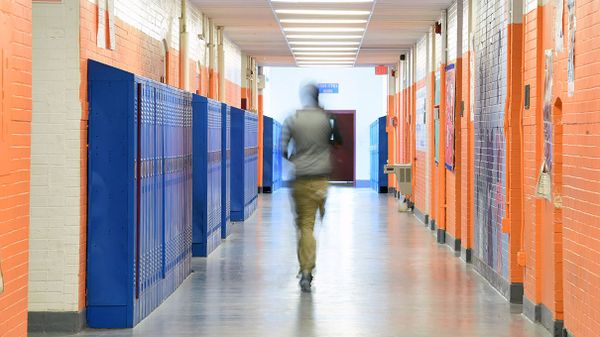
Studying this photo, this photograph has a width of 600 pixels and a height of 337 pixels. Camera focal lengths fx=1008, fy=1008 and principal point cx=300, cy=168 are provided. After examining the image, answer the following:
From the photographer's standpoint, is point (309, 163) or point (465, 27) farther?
point (465, 27)

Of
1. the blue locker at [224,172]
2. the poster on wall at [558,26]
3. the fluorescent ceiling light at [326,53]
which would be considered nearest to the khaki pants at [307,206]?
the poster on wall at [558,26]

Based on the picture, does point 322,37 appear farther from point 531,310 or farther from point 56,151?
point 56,151

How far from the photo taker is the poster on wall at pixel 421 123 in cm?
1537

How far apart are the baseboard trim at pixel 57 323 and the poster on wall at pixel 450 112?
19.4 ft

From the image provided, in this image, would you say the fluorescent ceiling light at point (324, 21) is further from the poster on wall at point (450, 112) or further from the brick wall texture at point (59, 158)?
the brick wall texture at point (59, 158)

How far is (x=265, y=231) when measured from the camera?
13664mm

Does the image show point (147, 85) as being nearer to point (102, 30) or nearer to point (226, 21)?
point (102, 30)

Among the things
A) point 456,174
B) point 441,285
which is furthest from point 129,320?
point 456,174

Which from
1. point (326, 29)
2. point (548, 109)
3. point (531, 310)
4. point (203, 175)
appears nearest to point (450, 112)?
point (203, 175)

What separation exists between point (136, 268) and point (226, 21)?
8329 mm

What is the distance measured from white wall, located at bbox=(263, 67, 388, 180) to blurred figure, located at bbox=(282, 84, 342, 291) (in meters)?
20.7

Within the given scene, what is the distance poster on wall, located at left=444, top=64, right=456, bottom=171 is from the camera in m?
11.4

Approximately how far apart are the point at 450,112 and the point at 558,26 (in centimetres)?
528

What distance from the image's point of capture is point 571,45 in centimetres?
603
